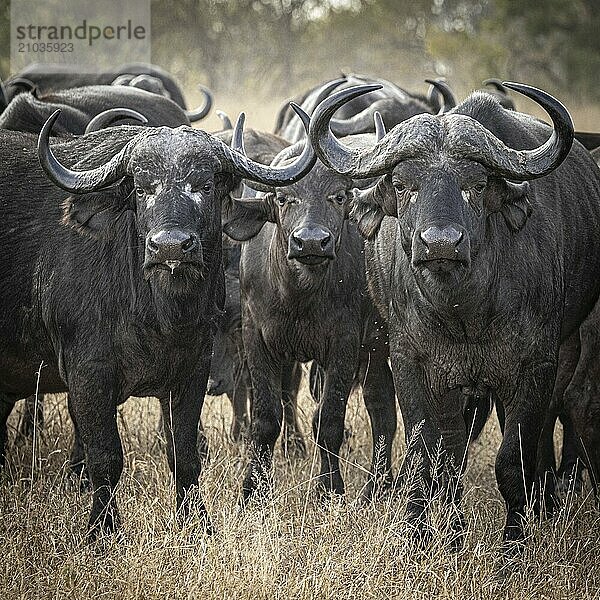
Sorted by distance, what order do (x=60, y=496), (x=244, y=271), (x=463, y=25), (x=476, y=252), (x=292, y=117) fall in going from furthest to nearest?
(x=463, y=25)
(x=292, y=117)
(x=244, y=271)
(x=60, y=496)
(x=476, y=252)

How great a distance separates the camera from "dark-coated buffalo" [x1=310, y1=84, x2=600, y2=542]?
492 cm

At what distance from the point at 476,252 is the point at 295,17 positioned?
27323mm

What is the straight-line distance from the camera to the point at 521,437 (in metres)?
5.32

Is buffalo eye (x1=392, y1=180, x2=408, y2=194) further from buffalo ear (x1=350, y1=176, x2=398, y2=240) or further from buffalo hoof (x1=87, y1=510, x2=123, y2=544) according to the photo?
buffalo hoof (x1=87, y1=510, x2=123, y2=544)

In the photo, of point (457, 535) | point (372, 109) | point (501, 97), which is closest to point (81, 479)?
point (457, 535)

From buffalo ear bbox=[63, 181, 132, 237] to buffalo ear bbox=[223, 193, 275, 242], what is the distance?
0.75 meters

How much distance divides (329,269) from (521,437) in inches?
65.8

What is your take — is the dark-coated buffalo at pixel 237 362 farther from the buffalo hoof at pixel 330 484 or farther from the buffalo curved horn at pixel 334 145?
the buffalo curved horn at pixel 334 145

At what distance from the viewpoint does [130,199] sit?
17.7 ft

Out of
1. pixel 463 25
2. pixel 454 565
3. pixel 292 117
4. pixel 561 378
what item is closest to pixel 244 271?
pixel 561 378

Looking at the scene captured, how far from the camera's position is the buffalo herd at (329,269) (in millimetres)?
5008

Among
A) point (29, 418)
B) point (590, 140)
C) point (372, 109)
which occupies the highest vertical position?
point (372, 109)

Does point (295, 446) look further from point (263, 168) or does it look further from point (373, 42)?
point (373, 42)

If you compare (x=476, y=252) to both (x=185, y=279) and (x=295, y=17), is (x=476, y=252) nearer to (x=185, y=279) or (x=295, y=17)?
(x=185, y=279)
